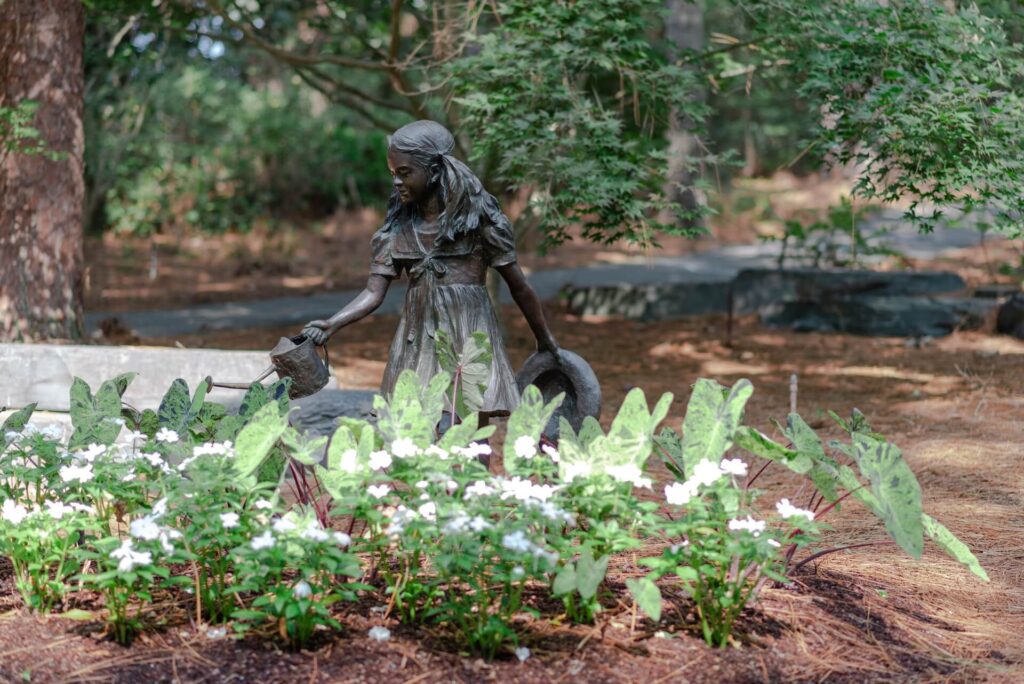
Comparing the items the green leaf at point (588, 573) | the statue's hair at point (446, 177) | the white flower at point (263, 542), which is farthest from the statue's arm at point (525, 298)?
the white flower at point (263, 542)

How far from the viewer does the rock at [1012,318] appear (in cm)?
1014

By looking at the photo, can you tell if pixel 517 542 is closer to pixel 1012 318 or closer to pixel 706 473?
pixel 706 473

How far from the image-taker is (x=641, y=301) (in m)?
12.1

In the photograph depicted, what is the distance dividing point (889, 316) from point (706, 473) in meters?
8.41

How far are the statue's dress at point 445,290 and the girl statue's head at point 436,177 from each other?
7 cm

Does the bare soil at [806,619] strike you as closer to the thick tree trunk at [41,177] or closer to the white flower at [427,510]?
the white flower at [427,510]

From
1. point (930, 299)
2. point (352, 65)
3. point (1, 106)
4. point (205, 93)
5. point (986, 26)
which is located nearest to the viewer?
point (986, 26)

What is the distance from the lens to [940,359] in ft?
30.9

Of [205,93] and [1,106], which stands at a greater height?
[205,93]

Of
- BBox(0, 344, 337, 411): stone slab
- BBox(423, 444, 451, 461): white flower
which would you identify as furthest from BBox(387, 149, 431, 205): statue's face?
BBox(0, 344, 337, 411): stone slab

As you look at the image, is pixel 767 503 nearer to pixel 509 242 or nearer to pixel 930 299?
pixel 509 242

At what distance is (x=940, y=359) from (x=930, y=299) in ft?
6.43

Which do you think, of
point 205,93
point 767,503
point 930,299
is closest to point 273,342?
point 767,503

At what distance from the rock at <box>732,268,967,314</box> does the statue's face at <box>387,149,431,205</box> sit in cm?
812
